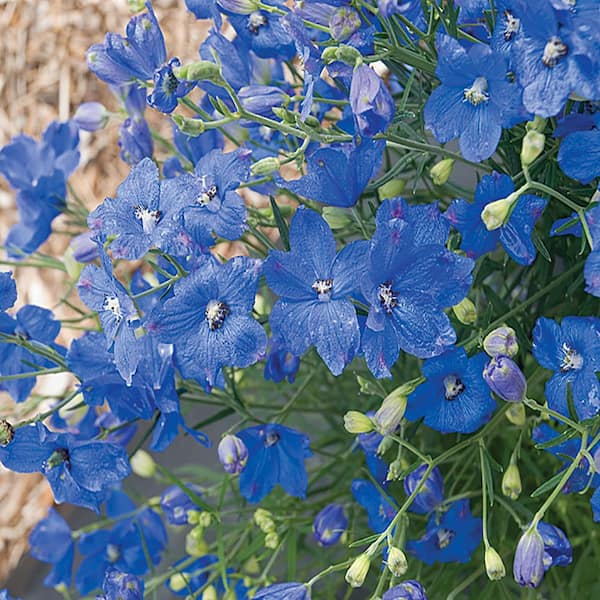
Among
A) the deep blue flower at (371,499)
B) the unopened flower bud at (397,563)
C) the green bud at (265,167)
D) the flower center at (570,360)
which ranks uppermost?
the green bud at (265,167)

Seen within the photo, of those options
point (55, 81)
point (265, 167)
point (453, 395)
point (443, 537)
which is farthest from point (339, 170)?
point (55, 81)

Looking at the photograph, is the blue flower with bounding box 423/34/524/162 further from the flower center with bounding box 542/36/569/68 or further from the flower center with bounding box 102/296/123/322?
the flower center with bounding box 102/296/123/322

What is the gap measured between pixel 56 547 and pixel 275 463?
0.24 metres

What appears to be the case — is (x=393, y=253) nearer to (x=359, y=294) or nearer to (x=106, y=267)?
(x=359, y=294)

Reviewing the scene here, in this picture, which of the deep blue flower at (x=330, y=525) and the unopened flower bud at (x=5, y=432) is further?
the deep blue flower at (x=330, y=525)

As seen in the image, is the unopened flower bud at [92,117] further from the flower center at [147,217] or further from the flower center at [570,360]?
the flower center at [570,360]

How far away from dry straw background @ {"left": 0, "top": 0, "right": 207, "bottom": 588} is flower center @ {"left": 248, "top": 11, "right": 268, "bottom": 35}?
17.0 inches

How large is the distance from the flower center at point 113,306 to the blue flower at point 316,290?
8cm

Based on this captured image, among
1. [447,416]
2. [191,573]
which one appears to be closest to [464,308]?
[447,416]

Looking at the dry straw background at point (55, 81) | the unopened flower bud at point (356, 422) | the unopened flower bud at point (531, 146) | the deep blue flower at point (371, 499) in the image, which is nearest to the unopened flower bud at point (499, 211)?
the unopened flower bud at point (531, 146)

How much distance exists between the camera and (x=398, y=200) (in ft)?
1.39

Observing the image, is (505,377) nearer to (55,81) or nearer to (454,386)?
(454,386)

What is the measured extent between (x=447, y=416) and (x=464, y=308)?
2.4 inches

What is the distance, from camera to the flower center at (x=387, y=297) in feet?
1.35
